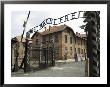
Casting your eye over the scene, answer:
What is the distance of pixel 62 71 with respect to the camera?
279 centimetres

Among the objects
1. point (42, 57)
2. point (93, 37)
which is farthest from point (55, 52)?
point (93, 37)

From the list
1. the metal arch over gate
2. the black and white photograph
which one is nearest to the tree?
the black and white photograph

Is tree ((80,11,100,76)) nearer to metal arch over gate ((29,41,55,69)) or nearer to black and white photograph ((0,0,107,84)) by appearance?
black and white photograph ((0,0,107,84))

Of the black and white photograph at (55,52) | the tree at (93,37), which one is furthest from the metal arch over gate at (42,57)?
the tree at (93,37)

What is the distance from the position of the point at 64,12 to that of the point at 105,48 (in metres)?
0.31

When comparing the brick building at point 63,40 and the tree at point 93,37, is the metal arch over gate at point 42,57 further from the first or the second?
the tree at point 93,37

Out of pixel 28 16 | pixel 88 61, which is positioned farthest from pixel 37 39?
pixel 88 61

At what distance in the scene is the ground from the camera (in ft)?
9.12

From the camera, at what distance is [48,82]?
2775mm

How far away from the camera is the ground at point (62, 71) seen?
9.12ft

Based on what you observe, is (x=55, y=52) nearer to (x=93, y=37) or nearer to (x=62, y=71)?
(x=62, y=71)

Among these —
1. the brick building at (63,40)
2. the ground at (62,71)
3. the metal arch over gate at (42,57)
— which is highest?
the brick building at (63,40)

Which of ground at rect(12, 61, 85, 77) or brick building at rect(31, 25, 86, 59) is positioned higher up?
brick building at rect(31, 25, 86, 59)

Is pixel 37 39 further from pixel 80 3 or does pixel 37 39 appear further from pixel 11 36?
pixel 80 3
